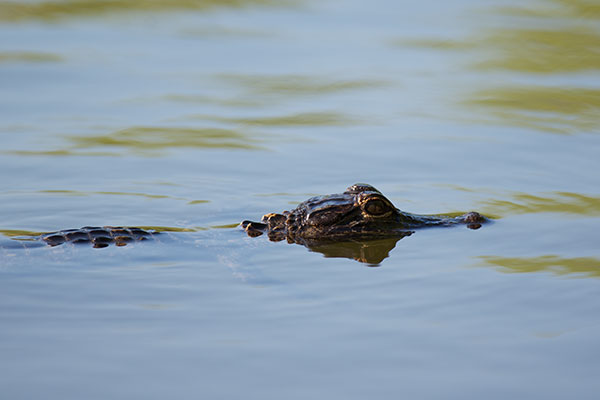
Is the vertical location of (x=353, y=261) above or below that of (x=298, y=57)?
below

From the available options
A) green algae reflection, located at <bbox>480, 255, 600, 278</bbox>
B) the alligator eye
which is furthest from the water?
the alligator eye

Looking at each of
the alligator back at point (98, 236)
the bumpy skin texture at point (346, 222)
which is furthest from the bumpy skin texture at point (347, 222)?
the alligator back at point (98, 236)

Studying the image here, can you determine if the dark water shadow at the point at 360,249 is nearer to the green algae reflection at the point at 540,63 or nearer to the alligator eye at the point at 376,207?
the alligator eye at the point at 376,207

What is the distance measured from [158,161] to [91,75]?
341cm

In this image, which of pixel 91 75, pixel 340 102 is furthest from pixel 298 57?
pixel 91 75

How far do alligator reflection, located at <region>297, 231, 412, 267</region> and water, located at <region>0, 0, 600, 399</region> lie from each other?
10 centimetres

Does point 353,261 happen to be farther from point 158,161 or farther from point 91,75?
point 91,75

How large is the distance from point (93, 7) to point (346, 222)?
989cm

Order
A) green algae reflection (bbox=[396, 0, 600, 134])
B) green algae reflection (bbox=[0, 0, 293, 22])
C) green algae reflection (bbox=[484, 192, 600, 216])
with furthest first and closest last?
green algae reflection (bbox=[0, 0, 293, 22]) → green algae reflection (bbox=[396, 0, 600, 134]) → green algae reflection (bbox=[484, 192, 600, 216])

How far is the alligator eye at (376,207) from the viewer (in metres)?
7.46

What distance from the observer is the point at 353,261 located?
707 cm

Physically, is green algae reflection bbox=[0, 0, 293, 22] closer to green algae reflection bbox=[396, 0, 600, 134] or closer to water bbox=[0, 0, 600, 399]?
water bbox=[0, 0, 600, 399]

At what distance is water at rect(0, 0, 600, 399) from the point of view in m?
5.16

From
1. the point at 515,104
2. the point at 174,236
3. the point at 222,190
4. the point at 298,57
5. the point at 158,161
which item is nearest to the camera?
the point at 174,236
